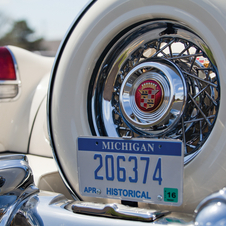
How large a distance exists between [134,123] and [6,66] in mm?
964

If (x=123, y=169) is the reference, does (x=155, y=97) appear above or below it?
above

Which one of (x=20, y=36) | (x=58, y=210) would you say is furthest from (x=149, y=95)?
(x=20, y=36)

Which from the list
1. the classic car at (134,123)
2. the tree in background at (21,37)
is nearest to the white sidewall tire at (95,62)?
the classic car at (134,123)

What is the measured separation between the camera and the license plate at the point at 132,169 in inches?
37.2

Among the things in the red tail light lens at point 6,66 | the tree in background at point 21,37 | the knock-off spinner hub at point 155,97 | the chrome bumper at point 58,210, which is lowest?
the chrome bumper at point 58,210

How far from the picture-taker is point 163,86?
1.08 metres

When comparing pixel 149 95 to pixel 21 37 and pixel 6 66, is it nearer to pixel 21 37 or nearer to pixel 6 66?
pixel 6 66

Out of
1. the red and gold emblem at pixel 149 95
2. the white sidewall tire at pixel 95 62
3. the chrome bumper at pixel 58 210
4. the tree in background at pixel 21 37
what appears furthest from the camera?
the tree in background at pixel 21 37

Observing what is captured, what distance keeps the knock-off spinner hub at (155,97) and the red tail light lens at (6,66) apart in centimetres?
87

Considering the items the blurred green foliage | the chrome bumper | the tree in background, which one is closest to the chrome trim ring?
the chrome bumper

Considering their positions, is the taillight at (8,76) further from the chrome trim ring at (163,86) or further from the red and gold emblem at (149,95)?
the red and gold emblem at (149,95)

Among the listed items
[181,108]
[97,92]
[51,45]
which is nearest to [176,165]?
[181,108]

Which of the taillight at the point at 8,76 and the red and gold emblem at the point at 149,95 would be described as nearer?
the red and gold emblem at the point at 149,95

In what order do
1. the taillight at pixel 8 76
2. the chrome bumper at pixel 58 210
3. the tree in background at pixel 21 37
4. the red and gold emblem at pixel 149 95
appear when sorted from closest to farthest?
the chrome bumper at pixel 58 210, the red and gold emblem at pixel 149 95, the taillight at pixel 8 76, the tree in background at pixel 21 37
